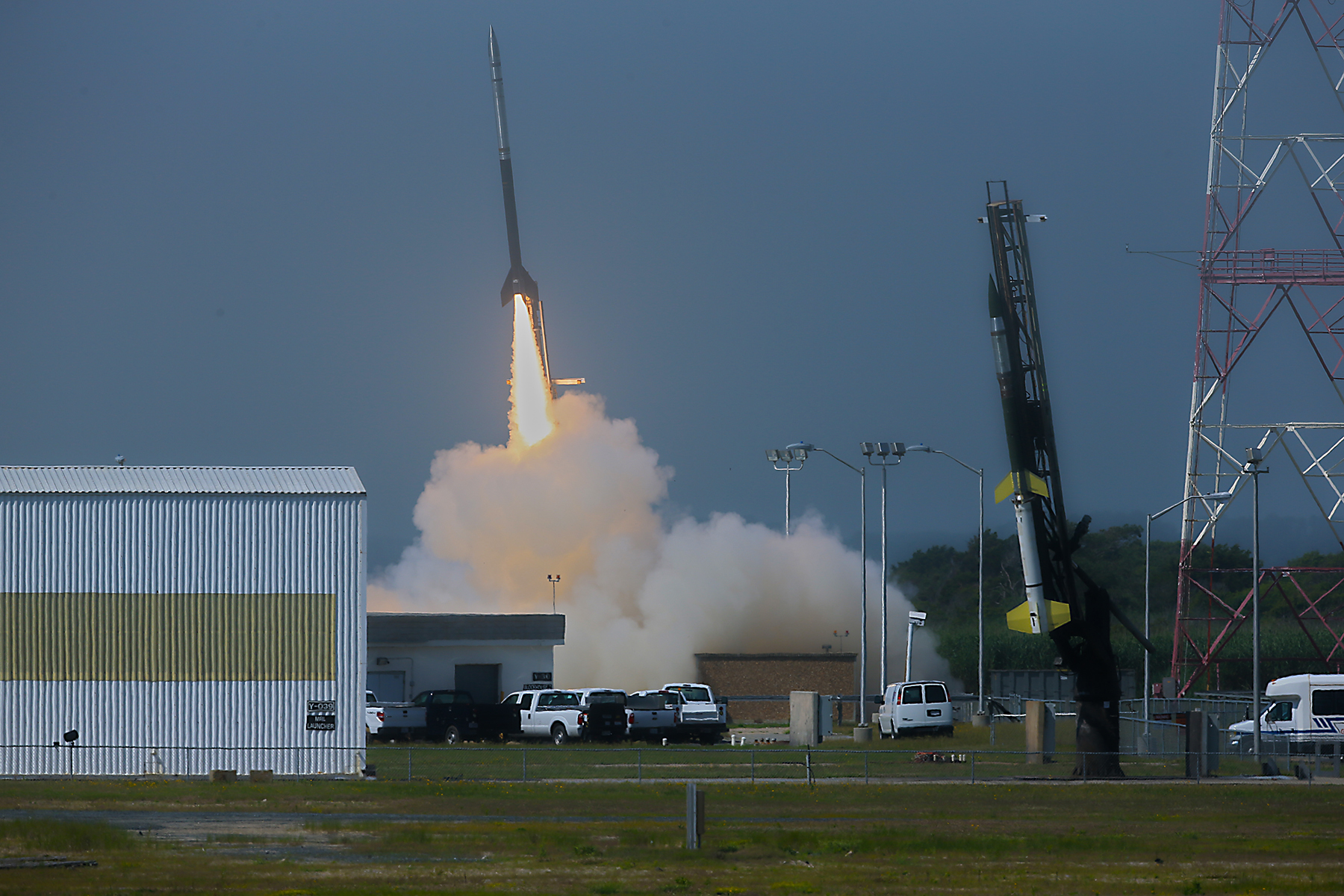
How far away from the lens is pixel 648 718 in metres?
43.5

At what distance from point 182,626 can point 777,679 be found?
37.2 meters

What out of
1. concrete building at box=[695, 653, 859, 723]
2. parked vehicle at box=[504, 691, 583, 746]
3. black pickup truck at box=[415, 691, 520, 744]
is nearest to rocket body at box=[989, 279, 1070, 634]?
→ parked vehicle at box=[504, 691, 583, 746]

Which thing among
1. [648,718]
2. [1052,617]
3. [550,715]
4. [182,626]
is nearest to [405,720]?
[550,715]

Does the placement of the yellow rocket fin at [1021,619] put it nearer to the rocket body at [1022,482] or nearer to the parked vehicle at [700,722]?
the rocket body at [1022,482]

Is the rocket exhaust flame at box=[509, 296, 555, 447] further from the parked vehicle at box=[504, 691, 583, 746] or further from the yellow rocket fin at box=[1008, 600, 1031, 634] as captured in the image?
the yellow rocket fin at box=[1008, 600, 1031, 634]

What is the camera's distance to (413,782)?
30641mm

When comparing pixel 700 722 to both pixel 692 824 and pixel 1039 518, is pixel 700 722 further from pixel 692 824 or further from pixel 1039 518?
pixel 692 824

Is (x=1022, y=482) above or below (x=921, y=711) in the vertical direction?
above

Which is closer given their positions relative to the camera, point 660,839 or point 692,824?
point 692,824

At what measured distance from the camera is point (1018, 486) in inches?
1394

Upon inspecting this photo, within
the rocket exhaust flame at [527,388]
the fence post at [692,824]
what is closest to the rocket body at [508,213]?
the rocket exhaust flame at [527,388]

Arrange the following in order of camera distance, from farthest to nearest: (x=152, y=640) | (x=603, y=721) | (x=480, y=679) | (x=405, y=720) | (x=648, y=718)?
(x=480, y=679) → (x=405, y=720) → (x=648, y=718) → (x=603, y=721) → (x=152, y=640)

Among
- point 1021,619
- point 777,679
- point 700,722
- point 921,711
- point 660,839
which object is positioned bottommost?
point 777,679

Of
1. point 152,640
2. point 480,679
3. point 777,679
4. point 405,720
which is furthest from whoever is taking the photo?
point 777,679
